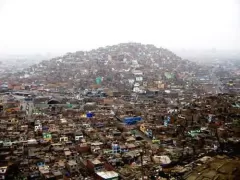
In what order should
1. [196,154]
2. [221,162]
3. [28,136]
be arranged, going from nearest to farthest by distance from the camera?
[221,162] → [196,154] → [28,136]

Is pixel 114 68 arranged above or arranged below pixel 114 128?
above

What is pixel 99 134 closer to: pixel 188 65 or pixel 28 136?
pixel 28 136

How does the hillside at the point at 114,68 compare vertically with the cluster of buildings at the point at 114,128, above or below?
above

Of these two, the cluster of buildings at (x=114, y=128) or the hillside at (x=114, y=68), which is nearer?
the cluster of buildings at (x=114, y=128)

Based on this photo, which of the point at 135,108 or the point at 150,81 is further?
the point at 150,81

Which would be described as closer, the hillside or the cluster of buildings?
the cluster of buildings

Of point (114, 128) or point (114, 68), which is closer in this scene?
point (114, 128)

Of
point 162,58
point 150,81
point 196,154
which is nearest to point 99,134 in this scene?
point 196,154

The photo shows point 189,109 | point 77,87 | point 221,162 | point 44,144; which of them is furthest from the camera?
point 77,87
